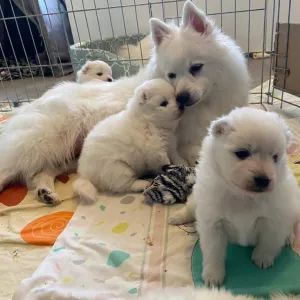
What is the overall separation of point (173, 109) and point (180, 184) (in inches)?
15.0

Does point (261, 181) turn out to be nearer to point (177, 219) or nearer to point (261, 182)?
point (261, 182)

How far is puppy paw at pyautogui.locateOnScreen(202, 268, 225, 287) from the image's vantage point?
42.5 inches

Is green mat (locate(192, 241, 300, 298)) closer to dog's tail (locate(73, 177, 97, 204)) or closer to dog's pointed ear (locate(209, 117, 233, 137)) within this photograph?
dog's pointed ear (locate(209, 117, 233, 137))

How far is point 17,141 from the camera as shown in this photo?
187 cm

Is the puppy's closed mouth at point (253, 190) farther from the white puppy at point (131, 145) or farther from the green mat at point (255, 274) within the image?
the white puppy at point (131, 145)

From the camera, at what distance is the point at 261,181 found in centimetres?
94

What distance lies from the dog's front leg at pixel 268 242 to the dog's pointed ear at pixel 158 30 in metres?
1.16

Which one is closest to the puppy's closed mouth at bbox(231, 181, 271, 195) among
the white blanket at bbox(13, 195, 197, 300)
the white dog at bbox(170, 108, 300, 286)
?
the white dog at bbox(170, 108, 300, 286)

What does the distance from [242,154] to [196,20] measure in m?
1.04

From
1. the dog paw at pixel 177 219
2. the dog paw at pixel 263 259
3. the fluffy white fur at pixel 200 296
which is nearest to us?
the fluffy white fur at pixel 200 296

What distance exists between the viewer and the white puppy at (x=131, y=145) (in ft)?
5.44

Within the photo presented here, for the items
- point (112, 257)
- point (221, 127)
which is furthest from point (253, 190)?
point (112, 257)

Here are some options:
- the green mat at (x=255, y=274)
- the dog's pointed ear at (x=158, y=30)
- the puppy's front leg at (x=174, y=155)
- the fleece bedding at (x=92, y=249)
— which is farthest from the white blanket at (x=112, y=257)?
the dog's pointed ear at (x=158, y=30)

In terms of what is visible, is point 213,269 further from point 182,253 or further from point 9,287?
point 9,287
